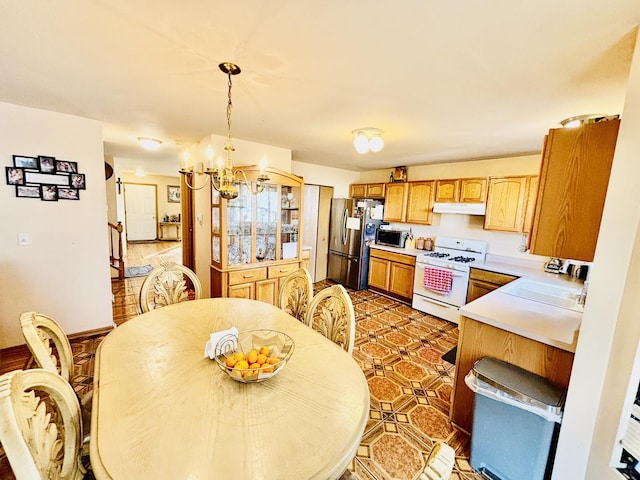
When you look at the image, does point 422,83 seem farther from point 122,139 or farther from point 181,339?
point 122,139

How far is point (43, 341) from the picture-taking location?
117cm

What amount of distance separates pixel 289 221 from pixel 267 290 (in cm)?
99

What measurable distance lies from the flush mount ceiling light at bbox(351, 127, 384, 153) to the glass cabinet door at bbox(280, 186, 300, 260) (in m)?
→ 1.27

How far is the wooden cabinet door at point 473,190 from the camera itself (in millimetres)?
3660

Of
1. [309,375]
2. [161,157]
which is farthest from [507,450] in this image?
[161,157]

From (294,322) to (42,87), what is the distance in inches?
99.8

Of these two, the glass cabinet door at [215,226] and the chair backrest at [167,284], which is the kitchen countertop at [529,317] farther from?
the glass cabinet door at [215,226]

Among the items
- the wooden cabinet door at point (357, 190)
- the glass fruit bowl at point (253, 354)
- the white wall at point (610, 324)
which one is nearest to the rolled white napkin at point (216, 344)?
the glass fruit bowl at point (253, 354)

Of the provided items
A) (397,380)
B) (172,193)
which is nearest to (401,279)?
(397,380)

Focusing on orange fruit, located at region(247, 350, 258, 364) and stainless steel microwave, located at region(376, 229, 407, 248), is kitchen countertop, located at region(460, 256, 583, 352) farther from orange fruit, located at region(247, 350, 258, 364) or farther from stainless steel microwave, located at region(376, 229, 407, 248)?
stainless steel microwave, located at region(376, 229, 407, 248)

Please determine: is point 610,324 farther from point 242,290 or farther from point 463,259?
point 242,290

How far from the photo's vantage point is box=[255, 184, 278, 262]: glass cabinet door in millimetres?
3408

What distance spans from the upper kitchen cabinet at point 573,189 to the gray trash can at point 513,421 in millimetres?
724

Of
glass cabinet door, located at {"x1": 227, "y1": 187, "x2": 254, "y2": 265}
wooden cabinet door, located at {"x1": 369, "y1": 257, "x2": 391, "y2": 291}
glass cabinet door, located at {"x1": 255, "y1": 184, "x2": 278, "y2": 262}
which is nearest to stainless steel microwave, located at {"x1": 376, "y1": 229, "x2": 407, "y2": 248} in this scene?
wooden cabinet door, located at {"x1": 369, "y1": 257, "x2": 391, "y2": 291}
